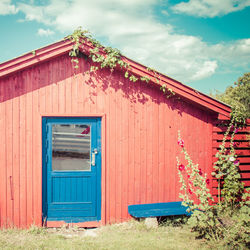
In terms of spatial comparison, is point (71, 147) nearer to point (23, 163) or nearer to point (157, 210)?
point (23, 163)

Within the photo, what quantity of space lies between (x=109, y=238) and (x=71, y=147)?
213 cm

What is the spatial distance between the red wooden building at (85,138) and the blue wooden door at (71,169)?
0.02 metres

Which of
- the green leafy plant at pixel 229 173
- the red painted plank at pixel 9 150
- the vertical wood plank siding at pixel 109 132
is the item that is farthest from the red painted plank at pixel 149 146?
the red painted plank at pixel 9 150

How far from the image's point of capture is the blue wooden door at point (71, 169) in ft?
18.1

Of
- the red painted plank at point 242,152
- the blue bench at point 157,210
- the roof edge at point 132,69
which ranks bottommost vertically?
the blue bench at point 157,210

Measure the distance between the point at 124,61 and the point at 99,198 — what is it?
3177mm

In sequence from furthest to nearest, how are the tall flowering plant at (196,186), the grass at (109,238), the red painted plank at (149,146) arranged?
1. the red painted plank at (149,146)
2. the tall flowering plant at (196,186)
3. the grass at (109,238)

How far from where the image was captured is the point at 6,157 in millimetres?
5387

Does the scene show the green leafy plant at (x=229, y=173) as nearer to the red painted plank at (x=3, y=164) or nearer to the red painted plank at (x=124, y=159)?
the red painted plank at (x=124, y=159)

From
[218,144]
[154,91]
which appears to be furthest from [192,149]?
[154,91]

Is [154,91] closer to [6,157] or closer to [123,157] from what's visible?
[123,157]

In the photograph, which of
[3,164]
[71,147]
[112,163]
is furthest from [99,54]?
[3,164]

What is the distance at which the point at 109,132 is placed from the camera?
564 cm

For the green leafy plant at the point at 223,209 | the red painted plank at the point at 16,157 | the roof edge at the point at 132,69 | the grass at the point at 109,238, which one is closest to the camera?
the green leafy plant at the point at 223,209
